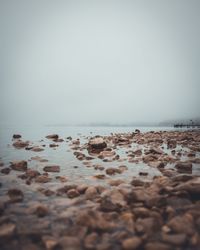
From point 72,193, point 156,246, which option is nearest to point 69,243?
point 156,246

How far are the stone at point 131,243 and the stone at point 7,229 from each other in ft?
7.30

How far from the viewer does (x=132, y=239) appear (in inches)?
155

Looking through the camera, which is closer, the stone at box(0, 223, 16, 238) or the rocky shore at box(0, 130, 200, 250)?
the rocky shore at box(0, 130, 200, 250)

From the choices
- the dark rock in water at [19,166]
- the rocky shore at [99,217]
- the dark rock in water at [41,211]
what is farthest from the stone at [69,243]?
the dark rock in water at [19,166]

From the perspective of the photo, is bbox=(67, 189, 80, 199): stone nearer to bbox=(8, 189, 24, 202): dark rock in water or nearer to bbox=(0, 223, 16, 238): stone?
bbox=(8, 189, 24, 202): dark rock in water

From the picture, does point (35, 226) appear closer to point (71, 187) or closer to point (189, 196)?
point (71, 187)

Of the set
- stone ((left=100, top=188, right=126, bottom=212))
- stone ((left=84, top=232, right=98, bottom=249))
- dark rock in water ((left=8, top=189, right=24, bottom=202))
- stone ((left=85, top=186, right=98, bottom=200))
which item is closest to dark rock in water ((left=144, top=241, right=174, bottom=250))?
stone ((left=84, top=232, right=98, bottom=249))

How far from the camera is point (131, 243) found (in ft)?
12.7

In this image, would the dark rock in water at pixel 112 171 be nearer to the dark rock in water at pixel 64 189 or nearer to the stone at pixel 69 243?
the dark rock in water at pixel 64 189

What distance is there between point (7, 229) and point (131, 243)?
2.47 m

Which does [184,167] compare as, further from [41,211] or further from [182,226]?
[41,211]

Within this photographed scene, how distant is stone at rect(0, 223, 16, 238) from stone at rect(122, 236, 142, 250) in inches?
87.6

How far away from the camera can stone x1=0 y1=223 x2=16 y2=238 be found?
13.9 feet

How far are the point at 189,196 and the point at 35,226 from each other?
14.0 ft
